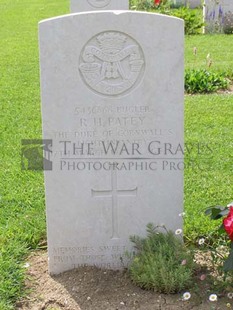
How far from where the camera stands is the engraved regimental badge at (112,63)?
10.7ft

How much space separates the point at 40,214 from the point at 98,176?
1.07 m

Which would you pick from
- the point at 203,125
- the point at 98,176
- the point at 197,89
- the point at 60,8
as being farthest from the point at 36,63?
the point at 60,8

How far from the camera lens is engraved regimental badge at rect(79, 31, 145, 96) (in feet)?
10.7

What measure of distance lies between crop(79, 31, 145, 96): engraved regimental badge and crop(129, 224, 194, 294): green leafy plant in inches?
33.8

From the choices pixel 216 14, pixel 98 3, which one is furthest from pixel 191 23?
pixel 98 3

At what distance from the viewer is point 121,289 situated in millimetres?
3357

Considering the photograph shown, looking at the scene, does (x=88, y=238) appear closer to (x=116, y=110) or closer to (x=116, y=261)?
(x=116, y=261)

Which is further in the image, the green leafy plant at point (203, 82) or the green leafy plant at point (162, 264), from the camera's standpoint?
the green leafy plant at point (203, 82)

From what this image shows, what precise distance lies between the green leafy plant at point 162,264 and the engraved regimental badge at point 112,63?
33.8 inches

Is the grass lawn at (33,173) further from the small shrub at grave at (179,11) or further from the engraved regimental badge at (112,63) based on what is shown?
the small shrub at grave at (179,11)

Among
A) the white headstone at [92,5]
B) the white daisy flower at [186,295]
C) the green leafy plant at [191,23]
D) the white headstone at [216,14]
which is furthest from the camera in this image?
the white headstone at [216,14]

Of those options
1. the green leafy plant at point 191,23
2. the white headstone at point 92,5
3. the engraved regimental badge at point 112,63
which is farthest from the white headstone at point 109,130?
the green leafy plant at point 191,23

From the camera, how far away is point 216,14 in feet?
40.8

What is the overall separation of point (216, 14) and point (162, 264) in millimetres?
10070
